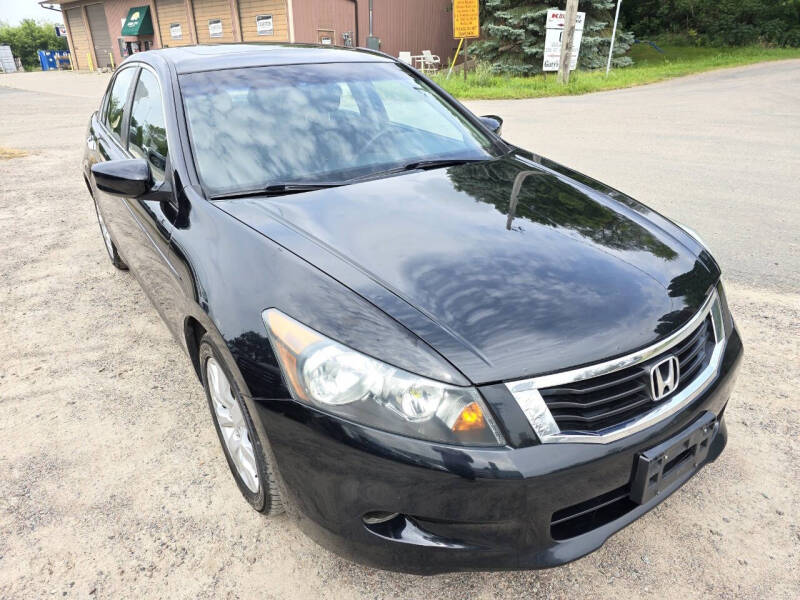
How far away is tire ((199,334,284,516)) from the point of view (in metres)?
1.79

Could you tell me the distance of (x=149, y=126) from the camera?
9.36ft

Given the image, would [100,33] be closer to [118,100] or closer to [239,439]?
[118,100]

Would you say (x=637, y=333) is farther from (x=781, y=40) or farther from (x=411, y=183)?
(x=781, y=40)

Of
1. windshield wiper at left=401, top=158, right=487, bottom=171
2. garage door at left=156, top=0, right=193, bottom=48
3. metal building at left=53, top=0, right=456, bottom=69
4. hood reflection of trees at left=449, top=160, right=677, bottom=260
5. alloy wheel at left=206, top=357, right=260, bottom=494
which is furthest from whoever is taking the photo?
garage door at left=156, top=0, right=193, bottom=48

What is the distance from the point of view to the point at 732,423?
99.2 inches

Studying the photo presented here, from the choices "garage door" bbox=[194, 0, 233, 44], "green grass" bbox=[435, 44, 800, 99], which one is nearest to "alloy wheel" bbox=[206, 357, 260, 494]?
"green grass" bbox=[435, 44, 800, 99]

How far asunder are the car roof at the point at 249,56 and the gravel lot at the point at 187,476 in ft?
5.07

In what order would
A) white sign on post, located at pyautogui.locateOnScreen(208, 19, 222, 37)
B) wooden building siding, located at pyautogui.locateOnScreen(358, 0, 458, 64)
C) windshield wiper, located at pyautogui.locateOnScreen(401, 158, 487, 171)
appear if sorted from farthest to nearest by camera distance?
white sign on post, located at pyautogui.locateOnScreen(208, 19, 222, 37) → wooden building siding, located at pyautogui.locateOnScreen(358, 0, 458, 64) → windshield wiper, located at pyautogui.locateOnScreen(401, 158, 487, 171)

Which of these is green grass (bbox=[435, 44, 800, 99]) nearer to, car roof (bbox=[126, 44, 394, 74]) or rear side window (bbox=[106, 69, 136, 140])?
rear side window (bbox=[106, 69, 136, 140])

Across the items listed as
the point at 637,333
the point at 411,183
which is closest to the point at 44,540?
the point at 411,183

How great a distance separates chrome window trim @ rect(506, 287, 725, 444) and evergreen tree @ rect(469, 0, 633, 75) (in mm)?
19724

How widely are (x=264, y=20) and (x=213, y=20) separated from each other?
12.5ft

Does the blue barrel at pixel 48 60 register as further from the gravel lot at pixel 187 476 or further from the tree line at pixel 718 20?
the gravel lot at pixel 187 476

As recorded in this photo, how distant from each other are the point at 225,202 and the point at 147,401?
1.23 m
